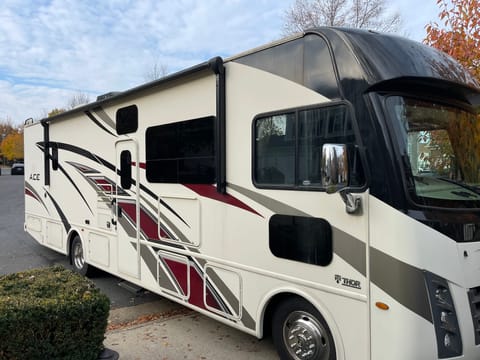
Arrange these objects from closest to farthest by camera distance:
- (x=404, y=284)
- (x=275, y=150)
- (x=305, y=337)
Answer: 1. (x=404, y=284)
2. (x=305, y=337)
3. (x=275, y=150)

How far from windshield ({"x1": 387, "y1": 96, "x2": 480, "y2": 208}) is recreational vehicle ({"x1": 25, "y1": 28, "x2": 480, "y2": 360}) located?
0.04ft

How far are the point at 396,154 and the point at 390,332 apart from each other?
118 cm

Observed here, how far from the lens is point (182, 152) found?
4.52 metres

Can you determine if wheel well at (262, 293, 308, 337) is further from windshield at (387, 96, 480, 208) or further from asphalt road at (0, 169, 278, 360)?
windshield at (387, 96, 480, 208)

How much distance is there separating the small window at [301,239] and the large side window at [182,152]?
958mm

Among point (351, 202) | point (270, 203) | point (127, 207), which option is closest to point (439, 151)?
point (351, 202)

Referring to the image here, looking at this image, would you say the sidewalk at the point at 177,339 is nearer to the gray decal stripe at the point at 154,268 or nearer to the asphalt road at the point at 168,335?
the asphalt road at the point at 168,335

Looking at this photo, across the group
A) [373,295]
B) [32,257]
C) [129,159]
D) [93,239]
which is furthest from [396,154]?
[32,257]

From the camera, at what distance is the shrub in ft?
9.45

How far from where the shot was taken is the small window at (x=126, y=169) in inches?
212

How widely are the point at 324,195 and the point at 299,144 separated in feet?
1.57

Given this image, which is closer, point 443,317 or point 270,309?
point 443,317

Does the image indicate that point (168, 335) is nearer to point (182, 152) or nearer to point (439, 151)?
point (182, 152)

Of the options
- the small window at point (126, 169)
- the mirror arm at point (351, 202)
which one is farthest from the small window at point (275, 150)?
the small window at point (126, 169)
